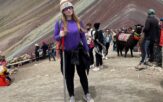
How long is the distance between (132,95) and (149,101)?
530mm

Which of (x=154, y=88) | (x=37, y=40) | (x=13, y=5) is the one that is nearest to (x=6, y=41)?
(x=37, y=40)

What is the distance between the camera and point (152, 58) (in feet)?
52.0

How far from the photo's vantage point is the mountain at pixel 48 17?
43.4 m

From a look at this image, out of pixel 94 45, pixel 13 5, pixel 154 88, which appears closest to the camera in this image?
pixel 154 88

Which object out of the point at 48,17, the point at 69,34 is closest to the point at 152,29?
the point at 69,34

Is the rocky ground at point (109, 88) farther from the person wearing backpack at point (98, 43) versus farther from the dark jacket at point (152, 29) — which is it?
the dark jacket at point (152, 29)

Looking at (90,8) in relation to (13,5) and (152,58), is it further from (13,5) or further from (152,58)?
(13,5)

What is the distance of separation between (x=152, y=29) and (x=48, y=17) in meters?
51.9

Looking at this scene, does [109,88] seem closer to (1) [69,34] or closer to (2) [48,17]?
(1) [69,34]

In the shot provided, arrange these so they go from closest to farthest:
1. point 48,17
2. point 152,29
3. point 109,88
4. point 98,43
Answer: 1. point 109,88
2. point 152,29
3. point 98,43
4. point 48,17

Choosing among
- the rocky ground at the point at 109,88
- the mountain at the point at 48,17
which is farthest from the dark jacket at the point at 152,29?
the mountain at the point at 48,17

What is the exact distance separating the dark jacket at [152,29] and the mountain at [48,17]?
79.6 ft

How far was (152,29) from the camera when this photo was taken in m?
15.0

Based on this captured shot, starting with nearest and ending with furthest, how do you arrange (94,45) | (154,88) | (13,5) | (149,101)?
(149,101), (154,88), (94,45), (13,5)
